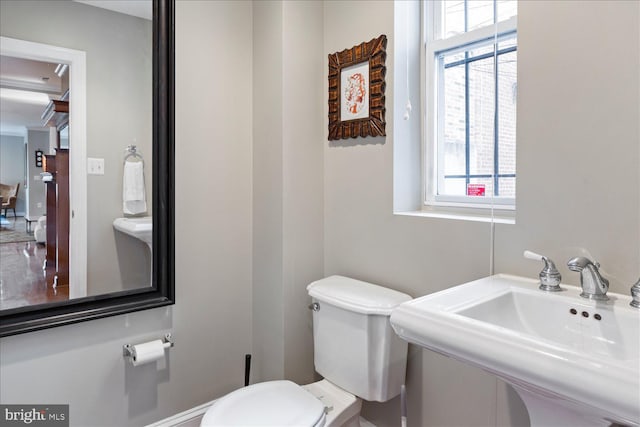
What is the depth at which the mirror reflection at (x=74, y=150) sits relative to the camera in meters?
1.36

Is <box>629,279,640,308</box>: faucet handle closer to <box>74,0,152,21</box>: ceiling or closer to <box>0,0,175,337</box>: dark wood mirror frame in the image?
<box>0,0,175,337</box>: dark wood mirror frame

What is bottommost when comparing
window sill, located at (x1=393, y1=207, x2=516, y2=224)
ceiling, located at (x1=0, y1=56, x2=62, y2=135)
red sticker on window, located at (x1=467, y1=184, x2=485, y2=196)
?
window sill, located at (x1=393, y1=207, x2=516, y2=224)

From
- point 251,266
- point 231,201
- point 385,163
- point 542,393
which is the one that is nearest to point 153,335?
point 251,266

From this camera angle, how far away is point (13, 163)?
1.38 m

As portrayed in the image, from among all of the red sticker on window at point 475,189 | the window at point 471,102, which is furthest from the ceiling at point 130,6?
the red sticker on window at point 475,189

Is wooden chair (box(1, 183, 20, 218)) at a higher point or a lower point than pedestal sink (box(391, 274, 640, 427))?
higher

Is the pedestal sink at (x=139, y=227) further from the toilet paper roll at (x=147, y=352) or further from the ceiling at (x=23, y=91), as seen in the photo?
the ceiling at (x=23, y=91)

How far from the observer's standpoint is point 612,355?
2.95 feet

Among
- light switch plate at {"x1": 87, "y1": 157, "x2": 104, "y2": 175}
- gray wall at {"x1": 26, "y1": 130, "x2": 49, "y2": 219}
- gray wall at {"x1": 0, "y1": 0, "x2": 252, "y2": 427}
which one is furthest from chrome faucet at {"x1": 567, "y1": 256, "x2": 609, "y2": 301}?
gray wall at {"x1": 26, "y1": 130, "x2": 49, "y2": 219}

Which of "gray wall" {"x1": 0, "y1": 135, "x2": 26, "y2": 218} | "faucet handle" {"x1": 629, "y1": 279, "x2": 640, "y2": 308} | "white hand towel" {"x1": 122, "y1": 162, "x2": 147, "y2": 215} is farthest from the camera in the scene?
"white hand towel" {"x1": 122, "y1": 162, "x2": 147, "y2": 215}

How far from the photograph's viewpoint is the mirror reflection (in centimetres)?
136

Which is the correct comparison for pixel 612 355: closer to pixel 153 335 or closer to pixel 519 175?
pixel 519 175

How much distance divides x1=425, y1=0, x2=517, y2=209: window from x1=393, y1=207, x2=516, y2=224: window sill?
30 millimetres

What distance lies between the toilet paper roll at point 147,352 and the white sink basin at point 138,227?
415 mm
